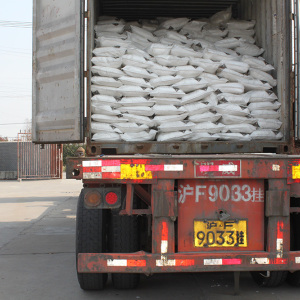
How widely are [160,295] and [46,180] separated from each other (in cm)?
2002

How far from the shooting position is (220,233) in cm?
329

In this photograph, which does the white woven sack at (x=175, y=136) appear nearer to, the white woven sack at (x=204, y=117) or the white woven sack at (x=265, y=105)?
the white woven sack at (x=204, y=117)

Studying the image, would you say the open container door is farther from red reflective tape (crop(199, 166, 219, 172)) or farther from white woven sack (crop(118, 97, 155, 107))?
red reflective tape (crop(199, 166, 219, 172))

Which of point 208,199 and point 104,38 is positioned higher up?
point 104,38

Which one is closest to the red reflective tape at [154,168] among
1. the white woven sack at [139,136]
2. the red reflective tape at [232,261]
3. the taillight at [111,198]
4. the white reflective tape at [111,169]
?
the white reflective tape at [111,169]

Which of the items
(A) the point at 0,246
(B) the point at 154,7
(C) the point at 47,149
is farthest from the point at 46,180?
(B) the point at 154,7

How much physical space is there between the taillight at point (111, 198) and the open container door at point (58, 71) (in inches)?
34.1

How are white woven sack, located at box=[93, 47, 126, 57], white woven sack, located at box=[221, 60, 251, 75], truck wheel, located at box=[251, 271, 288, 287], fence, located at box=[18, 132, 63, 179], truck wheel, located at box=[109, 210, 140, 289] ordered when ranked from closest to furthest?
truck wheel, located at box=[109, 210, 140, 289] < truck wheel, located at box=[251, 271, 288, 287] < white woven sack, located at box=[93, 47, 126, 57] < white woven sack, located at box=[221, 60, 251, 75] < fence, located at box=[18, 132, 63, 179]

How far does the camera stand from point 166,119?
4297 millimetres

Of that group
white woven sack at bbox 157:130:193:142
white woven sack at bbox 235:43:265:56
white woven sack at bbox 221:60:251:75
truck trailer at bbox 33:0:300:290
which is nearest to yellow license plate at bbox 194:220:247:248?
truck trailer at bbox 33:0:300:290

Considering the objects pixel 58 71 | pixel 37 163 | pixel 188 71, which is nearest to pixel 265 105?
pixel 188 71

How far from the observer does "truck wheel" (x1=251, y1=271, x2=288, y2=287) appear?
4035 millimetres

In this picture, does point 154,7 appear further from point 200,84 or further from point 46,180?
point 46,180

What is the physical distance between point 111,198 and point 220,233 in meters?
0.90
